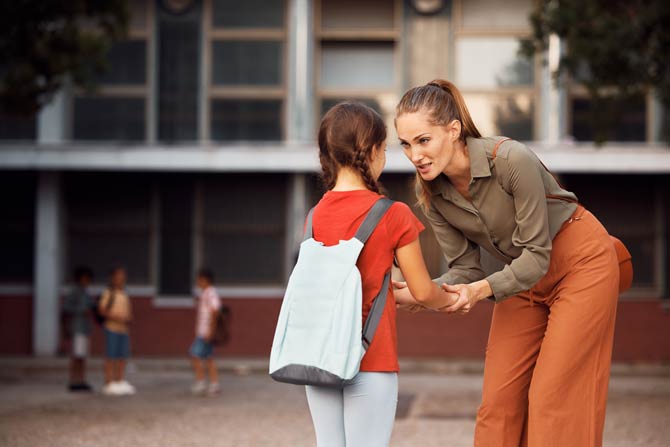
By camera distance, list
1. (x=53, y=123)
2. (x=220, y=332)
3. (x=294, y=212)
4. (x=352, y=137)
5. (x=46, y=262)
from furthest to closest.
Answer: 1. (x=46, y=262)
2. (x=294, y=212)
3. (x=53, y=123)
4. (x=220, y=332)
5. (x=352, y=137)

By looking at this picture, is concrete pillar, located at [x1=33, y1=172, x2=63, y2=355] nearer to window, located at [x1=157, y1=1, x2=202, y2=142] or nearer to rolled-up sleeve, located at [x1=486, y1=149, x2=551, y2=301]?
window, located at [x1=157, y1=1, x2=202, y2=142]

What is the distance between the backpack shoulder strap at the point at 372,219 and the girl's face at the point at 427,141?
0.45 m

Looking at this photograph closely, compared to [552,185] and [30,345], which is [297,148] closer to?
[30,345]

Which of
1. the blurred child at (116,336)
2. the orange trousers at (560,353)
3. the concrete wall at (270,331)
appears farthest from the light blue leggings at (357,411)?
the concrete wall at (270,331)

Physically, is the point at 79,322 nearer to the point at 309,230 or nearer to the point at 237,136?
the point at 237,136

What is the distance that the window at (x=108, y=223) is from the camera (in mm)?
20125

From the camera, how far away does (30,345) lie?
20.0 metres

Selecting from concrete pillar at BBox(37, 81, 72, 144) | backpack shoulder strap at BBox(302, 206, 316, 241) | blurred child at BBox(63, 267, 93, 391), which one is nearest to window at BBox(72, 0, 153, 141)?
concrete pillar at BBox(37, 81, 72, 144)

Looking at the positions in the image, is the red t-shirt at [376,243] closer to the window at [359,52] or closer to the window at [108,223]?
the window at [359,52]

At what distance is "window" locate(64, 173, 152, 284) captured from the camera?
2012 cm

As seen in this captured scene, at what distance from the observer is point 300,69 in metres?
19.7

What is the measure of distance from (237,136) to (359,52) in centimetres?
260

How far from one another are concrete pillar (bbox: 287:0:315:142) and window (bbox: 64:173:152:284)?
286cm

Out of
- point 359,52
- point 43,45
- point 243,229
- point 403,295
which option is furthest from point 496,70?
point 403,295
